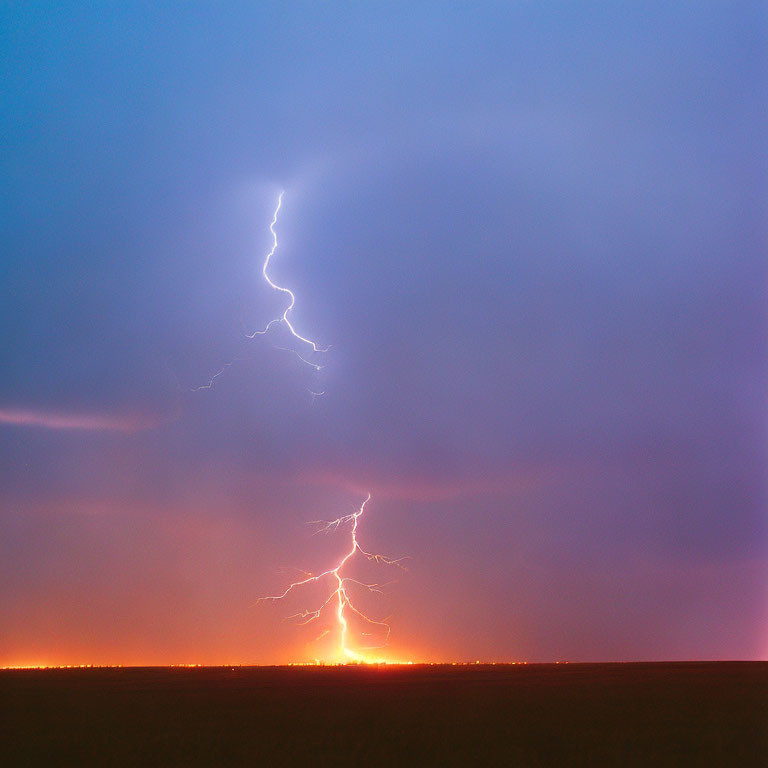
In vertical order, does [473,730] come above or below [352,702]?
below

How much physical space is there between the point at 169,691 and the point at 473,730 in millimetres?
5836

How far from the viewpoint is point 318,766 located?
7.13 metres

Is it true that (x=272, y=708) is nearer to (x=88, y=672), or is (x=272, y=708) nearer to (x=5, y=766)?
(x=5, y=766)

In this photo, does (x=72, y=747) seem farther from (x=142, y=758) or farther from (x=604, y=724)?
(x=604, y=724)

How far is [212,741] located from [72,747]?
4.44 ft

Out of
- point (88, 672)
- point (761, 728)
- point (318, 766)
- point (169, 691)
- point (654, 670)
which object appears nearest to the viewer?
point (318, 766)

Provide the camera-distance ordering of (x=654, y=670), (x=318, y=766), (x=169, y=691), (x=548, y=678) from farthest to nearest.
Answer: (x=654, y=670) < (x=548, y=678) < (x=169, y=691) < (x=318, y=766)

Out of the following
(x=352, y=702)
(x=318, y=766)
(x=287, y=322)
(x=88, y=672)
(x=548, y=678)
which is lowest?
(x=318, y=766)

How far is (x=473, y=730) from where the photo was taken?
863cm

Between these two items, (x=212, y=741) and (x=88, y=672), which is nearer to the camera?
(x=212, y=741)

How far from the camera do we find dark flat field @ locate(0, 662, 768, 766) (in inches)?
297

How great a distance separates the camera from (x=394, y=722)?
9.06 m

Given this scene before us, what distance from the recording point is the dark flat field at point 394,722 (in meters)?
7.55

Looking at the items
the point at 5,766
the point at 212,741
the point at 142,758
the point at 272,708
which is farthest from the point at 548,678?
the point at 5,766
